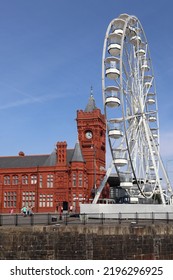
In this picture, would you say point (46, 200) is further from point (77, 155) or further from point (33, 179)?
point (77, 155)

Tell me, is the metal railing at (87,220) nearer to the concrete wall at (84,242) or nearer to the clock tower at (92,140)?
the concrete wall at (84,242)

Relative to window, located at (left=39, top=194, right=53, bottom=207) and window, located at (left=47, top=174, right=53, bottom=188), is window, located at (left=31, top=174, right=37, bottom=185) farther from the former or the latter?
window, located at (left=39, top=194, right=53, bottom=207)

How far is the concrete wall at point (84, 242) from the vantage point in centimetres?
2383

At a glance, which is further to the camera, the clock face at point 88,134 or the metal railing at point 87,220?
the clock face at point 88,134

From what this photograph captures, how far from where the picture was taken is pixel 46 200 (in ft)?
287

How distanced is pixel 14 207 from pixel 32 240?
6922cm

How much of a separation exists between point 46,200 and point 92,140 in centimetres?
1905

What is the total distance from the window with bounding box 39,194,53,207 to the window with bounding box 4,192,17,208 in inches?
305

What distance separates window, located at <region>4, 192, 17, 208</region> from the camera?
91.8 m

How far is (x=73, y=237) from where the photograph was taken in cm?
2473

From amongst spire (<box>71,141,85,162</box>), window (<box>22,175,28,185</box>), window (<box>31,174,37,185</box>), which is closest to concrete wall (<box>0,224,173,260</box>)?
spire (<box>71,141,85,162</box>)

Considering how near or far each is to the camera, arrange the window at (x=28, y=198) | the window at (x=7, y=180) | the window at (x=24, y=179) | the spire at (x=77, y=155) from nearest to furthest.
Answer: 1. the spire at (x=77, y=155)
2. the window at (x=28, y=198)
3. the window at (x=24, y=179)
4. the window at (x=7, y=180)

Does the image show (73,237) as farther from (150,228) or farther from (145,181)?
(145,181)

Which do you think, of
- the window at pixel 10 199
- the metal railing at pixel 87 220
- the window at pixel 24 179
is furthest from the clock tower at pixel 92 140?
the metal railing at pixel 87 220
